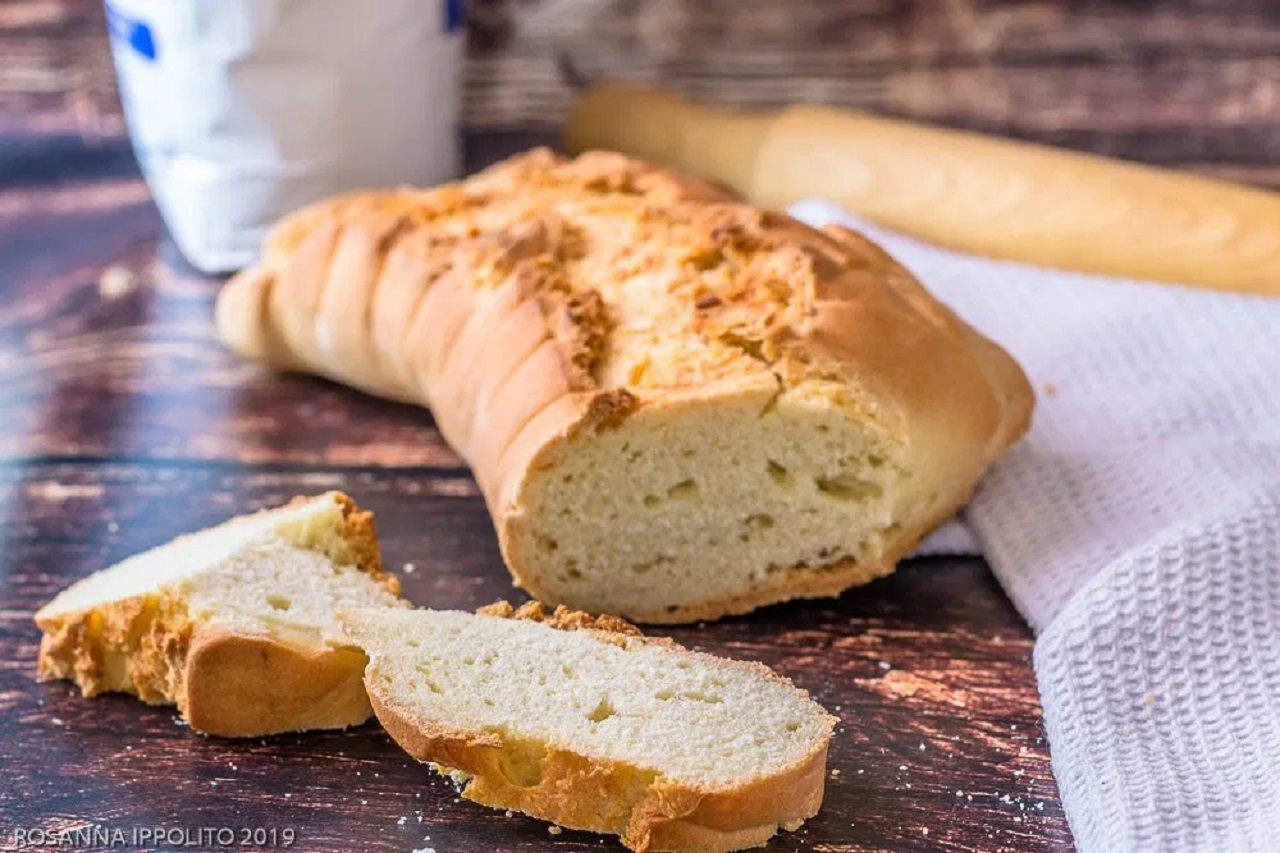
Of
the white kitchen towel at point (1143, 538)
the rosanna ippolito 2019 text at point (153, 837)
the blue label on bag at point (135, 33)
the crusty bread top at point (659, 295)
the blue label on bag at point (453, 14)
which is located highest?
the blue label on bag at point (453, 14)

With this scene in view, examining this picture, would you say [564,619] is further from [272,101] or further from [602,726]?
[272,101]

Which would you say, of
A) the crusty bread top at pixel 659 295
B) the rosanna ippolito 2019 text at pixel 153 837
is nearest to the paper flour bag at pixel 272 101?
the crusty bread top at pixel 659 295

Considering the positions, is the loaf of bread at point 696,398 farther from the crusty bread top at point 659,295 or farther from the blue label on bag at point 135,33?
the blue label on bag at point 135,33

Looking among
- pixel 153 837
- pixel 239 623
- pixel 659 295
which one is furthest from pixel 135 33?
pixel 153 837

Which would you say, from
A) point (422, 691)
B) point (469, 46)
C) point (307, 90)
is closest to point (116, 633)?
point (422, 691)

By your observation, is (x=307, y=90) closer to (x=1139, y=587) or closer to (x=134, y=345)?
(x=134, y=345)

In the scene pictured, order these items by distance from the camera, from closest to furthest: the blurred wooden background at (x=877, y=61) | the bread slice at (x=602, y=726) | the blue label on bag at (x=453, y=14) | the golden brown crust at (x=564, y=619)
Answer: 1. the bread slice at (x=602, y=726)
2. the golden brown crust at (x=564, y=619)
3. the blue label on bag at (x=453, y=14)
4. the blurred wooden background at (x=877, y=61)

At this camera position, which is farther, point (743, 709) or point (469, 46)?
point (469, 46)
